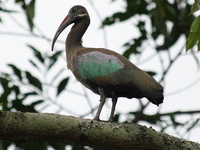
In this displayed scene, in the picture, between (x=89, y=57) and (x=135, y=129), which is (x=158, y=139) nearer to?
(x=135, y=129)

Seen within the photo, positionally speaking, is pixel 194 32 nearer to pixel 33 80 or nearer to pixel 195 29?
pixel 195 29

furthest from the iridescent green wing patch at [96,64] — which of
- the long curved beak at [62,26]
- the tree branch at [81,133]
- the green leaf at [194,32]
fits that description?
the green leaf at [194,32]

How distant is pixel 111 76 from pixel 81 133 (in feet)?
5.33

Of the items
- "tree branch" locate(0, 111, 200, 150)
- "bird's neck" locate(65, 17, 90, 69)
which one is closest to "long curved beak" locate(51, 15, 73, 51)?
"bird's neck" locate(65, 17, 90, 69)

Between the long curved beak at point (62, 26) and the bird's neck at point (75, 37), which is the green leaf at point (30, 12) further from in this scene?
the bird's neck at point (75, 37)

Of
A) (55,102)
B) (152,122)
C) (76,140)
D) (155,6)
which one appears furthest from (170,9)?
(76,140)

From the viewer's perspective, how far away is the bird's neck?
7.07m

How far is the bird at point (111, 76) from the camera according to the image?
5836 mm

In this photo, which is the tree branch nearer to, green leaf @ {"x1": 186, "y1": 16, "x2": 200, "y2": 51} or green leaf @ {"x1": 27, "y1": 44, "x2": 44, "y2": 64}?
green leaf @ {"x1": 186, "y1": 16, "x2": 200, "y2": 51}

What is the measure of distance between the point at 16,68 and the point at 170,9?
9.45ft

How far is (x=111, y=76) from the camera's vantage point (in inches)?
243

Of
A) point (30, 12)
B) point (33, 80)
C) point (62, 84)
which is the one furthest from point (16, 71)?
point (30, 12)

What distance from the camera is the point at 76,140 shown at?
4676mm

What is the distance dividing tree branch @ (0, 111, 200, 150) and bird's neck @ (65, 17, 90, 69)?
88.6 inches
